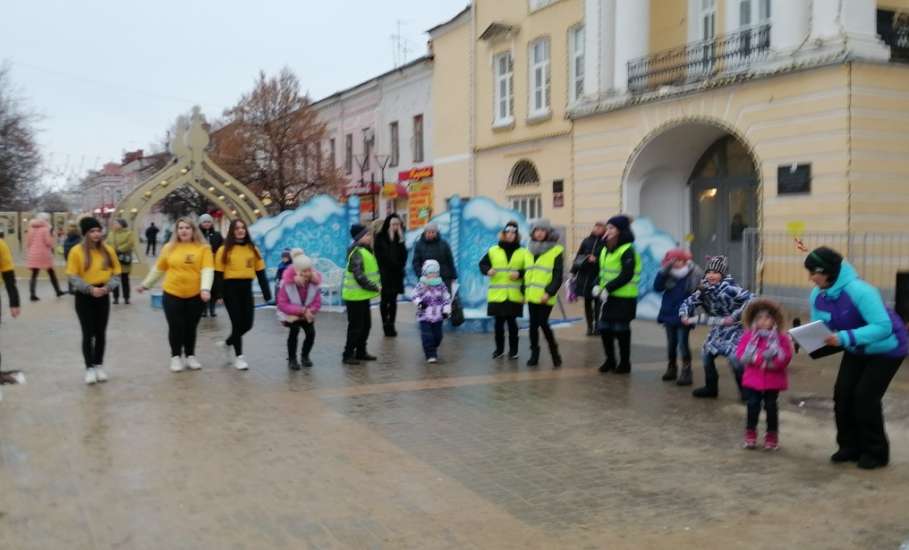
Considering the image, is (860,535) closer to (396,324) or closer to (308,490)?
(308,490)

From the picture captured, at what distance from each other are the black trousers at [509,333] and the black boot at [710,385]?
2.74m

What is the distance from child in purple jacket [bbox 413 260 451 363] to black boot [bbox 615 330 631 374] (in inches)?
83.7

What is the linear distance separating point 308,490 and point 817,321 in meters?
3.53

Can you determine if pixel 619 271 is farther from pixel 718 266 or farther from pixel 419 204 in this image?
pixel 419 204

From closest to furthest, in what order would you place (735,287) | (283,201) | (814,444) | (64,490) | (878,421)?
(64,490) < (878,421) < (814,444) < (735,287) < (283,201)

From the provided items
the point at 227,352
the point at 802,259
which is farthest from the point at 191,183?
the point at 802,259

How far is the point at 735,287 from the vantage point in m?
8.16

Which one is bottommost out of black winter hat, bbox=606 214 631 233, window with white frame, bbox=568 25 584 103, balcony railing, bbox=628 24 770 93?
black winter hat, bbox=606 214 631 233

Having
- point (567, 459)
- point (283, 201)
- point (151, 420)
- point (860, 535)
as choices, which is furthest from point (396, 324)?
point (283, 201)

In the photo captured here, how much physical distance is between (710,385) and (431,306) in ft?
11.5

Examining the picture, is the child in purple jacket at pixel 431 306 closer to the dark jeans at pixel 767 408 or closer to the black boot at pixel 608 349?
the black boot at pixel 608 349

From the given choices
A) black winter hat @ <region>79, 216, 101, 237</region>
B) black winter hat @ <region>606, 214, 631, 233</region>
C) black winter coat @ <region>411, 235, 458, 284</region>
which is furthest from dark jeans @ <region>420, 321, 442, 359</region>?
black winter hat @ <region>79, 216, 101, 237</region>

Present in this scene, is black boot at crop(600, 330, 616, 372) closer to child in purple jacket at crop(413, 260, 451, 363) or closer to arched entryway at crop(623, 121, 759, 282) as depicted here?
child in purple jacket at crop(413, 260, 451, 363)

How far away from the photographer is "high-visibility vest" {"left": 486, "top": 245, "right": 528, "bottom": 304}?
10664 mm
